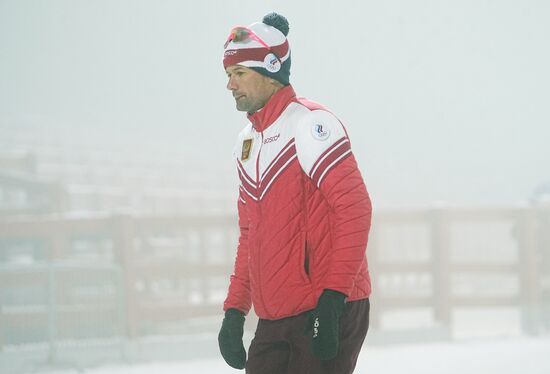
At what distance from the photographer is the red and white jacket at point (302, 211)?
2434mm

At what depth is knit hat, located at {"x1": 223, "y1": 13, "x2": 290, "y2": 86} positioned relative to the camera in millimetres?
2629

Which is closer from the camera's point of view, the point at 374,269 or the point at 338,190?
the point at 338,190

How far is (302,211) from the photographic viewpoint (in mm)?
2506

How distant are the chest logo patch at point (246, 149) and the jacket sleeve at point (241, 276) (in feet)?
0.39

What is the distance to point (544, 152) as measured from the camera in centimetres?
5978

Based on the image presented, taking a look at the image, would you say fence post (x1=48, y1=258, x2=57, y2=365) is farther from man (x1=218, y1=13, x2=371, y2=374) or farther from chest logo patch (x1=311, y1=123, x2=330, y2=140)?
chest logo patch (x1=311, y1=123, x2=330, y2=140)

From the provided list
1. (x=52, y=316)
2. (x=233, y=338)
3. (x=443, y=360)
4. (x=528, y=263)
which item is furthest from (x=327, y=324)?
(x=528, y=263)

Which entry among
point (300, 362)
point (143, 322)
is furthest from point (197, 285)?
point (300, 362)

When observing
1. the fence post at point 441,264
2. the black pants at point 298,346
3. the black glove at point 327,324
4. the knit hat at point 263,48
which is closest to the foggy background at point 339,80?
the fence post at point 441,264

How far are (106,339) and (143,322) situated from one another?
3.33 feet

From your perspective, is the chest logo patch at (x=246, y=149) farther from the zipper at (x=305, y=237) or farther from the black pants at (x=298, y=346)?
the black pants at (x=298, y=346)

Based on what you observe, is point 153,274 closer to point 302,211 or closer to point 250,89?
point 250,89

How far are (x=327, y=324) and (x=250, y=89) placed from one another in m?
0.61

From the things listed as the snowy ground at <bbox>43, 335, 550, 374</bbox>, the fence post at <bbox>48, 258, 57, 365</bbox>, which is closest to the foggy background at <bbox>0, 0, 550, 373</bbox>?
the fence post at <bbox>48, 258, 57, 365</bbox>
